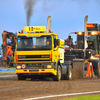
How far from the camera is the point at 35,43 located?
18.0 metres

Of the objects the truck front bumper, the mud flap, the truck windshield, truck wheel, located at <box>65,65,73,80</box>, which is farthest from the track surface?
the mud flap

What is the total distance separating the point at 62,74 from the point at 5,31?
78.4ft

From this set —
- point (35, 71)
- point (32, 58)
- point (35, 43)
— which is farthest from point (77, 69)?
point (35, 43)

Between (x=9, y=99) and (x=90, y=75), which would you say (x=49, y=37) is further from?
(x=9, y=99)

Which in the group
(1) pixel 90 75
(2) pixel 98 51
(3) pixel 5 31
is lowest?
(1) pixel 90 75

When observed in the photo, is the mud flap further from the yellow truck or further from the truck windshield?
the truck windshield

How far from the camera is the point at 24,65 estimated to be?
709 inches

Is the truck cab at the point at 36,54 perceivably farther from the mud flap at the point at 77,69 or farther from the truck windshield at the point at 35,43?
the mud flap at the point at 77,69

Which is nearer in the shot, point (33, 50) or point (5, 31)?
point (33, 50)

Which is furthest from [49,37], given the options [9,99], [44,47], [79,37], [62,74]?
[79,37]

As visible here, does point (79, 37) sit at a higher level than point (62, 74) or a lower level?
higher

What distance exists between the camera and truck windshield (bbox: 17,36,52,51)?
17812 millimetres

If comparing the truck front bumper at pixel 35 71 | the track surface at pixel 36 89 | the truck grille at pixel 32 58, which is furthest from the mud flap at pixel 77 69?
the track surface at pixel 36 89

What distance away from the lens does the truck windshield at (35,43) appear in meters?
17.8
